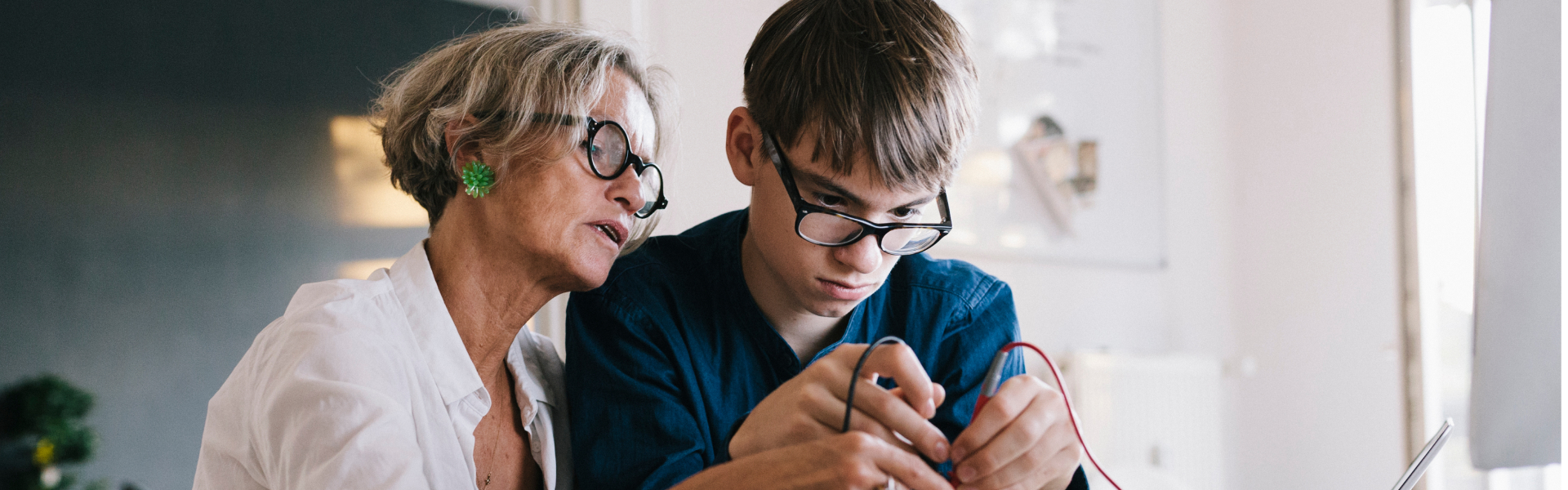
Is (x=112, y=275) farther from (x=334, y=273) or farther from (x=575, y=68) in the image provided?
(x=575, y=68)

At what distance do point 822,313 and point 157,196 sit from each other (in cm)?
126

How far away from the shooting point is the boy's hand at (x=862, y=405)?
0.84 metres

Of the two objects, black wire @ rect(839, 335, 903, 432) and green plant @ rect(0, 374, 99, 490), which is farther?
green plant @ rect(0, 374, 99, 490)

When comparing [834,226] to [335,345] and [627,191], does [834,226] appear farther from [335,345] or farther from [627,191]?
[335,345]

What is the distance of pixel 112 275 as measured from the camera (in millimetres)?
1634

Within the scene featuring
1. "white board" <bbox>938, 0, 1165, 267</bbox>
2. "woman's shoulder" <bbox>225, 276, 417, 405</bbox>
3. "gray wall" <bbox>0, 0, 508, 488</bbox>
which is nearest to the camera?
"woman's shoulder" <bbox>225, 276, 417, 405</bbox>

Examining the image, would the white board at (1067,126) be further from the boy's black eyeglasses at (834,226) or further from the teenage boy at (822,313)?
the boy's black eyeglasses at (834,226)

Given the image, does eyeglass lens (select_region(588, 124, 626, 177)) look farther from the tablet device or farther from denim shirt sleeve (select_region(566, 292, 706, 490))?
the tablet device

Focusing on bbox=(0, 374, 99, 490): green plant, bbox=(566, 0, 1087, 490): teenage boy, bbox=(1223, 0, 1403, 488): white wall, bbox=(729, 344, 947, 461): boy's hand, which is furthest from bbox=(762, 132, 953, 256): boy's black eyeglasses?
bbox=(1223, 0, 1403, 488): white wall

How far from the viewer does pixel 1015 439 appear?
860mm

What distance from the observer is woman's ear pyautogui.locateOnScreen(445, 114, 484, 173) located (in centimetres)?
117

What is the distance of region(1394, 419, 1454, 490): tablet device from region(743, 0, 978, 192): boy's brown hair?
0.50 metres

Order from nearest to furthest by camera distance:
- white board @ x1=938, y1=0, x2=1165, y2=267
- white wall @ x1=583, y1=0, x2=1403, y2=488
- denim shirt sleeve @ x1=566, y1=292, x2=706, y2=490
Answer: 1. denim shirt sleeve @ x1=566, y1=292, x2=706, y2=490
2. white board @ x1=938, y1=0, x2=1165, y2=267
3. white wall @ x1=583, y1=0, x2=1403, y2=488

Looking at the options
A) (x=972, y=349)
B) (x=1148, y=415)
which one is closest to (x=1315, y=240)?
(x=1148, y=415)
